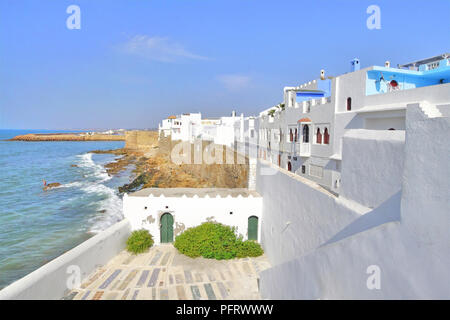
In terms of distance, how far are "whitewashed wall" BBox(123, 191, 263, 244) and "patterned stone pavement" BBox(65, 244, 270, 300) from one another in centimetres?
145

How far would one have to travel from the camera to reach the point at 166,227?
13219mm

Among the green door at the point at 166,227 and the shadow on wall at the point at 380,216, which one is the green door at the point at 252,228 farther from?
the shadow on wall at the point at 380,216

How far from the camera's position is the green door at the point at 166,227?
520 inches

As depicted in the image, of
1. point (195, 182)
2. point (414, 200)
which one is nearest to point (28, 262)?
point (195, 182)

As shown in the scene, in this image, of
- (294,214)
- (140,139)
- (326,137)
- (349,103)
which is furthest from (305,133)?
(140,139)

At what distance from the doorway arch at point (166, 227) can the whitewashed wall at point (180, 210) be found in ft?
0.57

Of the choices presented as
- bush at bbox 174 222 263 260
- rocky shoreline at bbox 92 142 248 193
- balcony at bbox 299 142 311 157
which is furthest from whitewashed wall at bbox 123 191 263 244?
balcony at bbox 299 142 311 157

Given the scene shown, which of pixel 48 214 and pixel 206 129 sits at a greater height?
pixel 206 129

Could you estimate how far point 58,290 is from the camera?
328 inches

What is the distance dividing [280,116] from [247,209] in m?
9.88

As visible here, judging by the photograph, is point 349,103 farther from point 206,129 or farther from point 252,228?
point 206,129

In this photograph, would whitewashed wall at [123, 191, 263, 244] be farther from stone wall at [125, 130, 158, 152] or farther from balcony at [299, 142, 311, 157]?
stone wall at [125, 130, 158, 152]

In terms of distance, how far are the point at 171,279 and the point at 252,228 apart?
4787 mm
